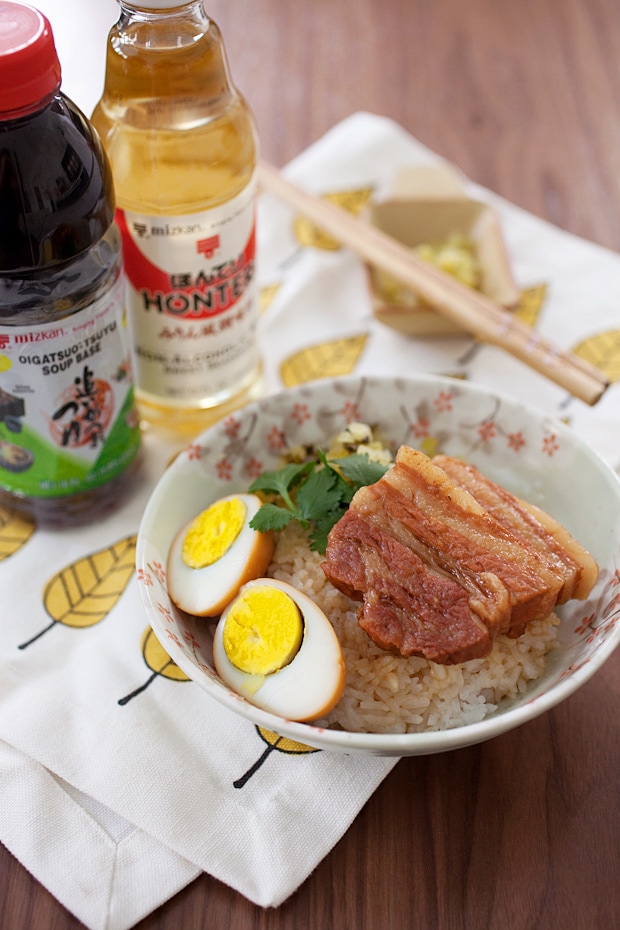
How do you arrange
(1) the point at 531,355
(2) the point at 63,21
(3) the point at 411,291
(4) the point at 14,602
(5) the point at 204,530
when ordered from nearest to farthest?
(5) the point at 204,530 < (4) the point at 14,602 < (1) the point at 531,355 < (3) the point at 411,291 < (2) the point at 63,21

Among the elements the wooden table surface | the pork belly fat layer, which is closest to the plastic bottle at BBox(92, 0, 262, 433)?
the pork belly fat layer

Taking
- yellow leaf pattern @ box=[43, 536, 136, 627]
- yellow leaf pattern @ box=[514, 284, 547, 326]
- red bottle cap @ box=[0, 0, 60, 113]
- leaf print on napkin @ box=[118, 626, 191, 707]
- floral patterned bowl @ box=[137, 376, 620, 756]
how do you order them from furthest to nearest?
yellow leaf pattern @ box=[514, 284, 547, 326]
yellow leaf pattern @ box=[43, 536, 136, 627]
leaf print on napkin @ box=[118, 626, 191, 707]
floral patterned bowl @ box=[137, 376, 620, 756]
red bottle cap @ box=[0, 0, 60, 113]

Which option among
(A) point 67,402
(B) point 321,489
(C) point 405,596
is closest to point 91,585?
(A) point 67,402

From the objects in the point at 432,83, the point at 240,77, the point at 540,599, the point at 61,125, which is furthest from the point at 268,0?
the point at 540,599

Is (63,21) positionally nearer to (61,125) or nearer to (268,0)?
(268,0)

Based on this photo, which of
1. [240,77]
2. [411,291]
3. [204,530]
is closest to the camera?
[204,530]

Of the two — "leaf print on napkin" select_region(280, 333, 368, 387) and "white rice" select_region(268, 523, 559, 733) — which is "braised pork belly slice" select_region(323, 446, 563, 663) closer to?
"white rice" select_region(268, 523, 559, 733)

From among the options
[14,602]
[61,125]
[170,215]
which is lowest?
[14,602]
